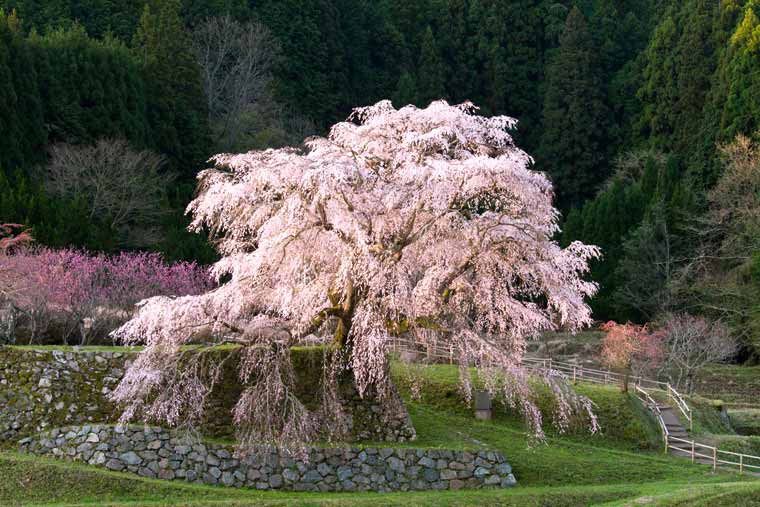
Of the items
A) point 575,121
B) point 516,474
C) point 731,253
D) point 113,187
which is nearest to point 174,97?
point 113,187

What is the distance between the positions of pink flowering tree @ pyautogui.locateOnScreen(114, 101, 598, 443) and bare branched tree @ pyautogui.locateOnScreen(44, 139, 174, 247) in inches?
679

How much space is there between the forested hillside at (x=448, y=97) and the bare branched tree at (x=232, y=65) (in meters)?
0.13

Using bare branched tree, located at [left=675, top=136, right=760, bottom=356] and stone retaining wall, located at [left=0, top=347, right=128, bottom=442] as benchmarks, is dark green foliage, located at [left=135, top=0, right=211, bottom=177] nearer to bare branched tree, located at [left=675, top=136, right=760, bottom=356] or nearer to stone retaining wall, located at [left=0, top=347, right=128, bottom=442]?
bare branched tree, located at [left=675, top=136, right=760, bottom=356]

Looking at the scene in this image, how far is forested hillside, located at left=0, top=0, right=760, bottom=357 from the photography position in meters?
39.0

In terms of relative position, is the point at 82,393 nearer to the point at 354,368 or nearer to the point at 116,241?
the point at 354,368

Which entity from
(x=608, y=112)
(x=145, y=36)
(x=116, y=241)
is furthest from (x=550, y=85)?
(x=116, y=241)

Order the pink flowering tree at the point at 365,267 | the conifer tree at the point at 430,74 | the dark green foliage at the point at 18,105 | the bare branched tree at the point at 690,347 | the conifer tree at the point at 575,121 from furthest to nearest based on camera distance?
the conifer tree at the point at 430,74
the conifer tree at the point at 575,121
the dark green foliage at the point at 18,105
the bare branched tree at the point at 690,347
the pink flowering tree at the point at 365,267

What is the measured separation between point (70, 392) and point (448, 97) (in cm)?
4759

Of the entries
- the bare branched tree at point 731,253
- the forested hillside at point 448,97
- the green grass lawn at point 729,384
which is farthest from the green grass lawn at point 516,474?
the bare branched tree at point 731,253

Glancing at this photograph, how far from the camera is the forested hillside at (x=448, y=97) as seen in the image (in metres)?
39.0

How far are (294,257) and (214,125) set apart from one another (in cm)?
3250

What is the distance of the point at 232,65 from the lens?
54.8 metres

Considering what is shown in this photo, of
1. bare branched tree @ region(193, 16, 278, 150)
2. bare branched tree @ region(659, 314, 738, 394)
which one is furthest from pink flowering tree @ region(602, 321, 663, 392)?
bare branched tree @ region(193, 16, 278, 150)

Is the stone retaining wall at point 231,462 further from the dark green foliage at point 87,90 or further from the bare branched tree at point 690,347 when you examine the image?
the dark green foliage at point 87,90
